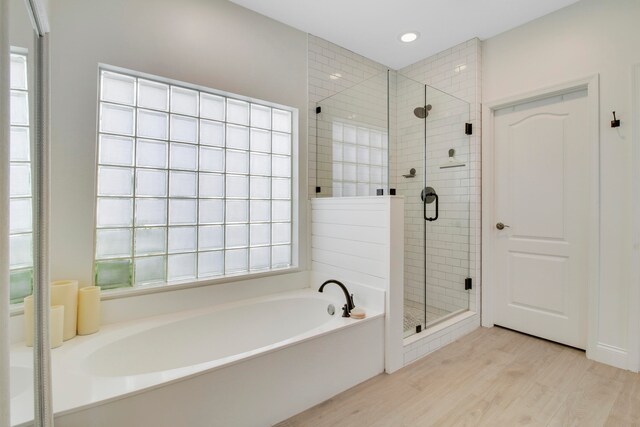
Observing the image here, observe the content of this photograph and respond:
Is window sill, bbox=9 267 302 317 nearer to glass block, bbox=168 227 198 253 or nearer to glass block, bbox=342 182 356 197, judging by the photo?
glass block, bbox=168 227 198 253

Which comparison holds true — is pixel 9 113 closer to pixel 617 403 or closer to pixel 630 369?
pixel 617 403

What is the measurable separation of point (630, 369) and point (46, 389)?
11.0 feet

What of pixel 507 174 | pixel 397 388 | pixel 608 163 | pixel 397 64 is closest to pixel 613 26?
pixel 608 163

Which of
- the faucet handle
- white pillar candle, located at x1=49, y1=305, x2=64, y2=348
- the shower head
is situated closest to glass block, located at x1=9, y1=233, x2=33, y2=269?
white pillar candle, located at x1=49, y1=305, x2=64, y2=348

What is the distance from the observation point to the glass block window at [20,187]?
2.34 ft

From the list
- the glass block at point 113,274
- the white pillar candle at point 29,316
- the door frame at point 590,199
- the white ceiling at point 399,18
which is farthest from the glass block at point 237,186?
the door frame at point 590,199

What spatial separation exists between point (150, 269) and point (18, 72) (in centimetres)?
165

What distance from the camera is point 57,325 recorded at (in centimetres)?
159

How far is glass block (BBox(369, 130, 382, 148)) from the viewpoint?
2.61 meters

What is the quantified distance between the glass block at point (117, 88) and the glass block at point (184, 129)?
28 cm

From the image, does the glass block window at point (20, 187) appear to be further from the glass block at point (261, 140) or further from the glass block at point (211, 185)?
the glass block at point (261, 140)

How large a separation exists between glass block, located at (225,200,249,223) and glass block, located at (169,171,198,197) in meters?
0.29

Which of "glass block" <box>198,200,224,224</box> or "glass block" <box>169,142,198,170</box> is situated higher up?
"glass block" <box>169,142,198,170</box>

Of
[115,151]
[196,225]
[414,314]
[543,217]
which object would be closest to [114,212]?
[115,151]
